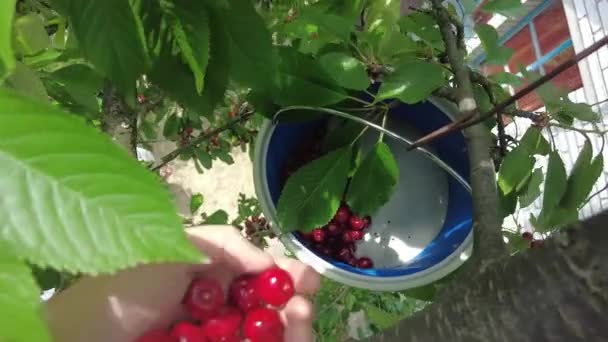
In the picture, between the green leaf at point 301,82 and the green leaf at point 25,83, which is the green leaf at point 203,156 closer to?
the green leaf at point 301,82

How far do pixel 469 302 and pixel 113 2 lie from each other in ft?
1.08

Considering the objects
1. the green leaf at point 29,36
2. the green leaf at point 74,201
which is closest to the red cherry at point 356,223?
the green leaf at point 29,36

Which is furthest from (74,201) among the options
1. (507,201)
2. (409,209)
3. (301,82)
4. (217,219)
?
(217,219)

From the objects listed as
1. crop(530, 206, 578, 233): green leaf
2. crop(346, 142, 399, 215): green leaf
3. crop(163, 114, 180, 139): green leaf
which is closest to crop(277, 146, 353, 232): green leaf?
crop(346, 142, 399, 215): green leaf

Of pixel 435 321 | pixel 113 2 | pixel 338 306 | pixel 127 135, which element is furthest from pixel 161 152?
pixel 435 321

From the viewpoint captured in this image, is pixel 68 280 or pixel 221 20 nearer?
pixel 221 20

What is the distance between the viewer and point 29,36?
0.54 m

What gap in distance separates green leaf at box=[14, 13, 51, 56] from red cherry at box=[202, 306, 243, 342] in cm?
31

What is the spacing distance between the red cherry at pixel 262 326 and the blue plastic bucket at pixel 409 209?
13 cm

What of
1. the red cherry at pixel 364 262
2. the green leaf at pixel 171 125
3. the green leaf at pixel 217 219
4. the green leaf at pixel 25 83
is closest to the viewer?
the green leaf at pixel 25 83

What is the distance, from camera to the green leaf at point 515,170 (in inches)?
22.8

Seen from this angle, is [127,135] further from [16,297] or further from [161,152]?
[161,152]

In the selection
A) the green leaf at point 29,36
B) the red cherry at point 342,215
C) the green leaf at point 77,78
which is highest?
the green leaf at point 29,36

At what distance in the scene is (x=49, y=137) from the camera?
0.20 m
